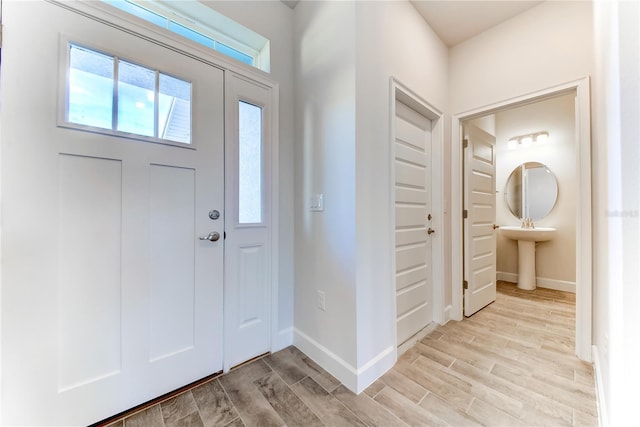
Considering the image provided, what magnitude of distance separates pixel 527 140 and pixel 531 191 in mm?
744

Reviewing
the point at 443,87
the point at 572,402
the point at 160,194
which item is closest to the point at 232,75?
the point at 160,194

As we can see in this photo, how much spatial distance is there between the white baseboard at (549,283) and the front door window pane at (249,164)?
3.94 meters

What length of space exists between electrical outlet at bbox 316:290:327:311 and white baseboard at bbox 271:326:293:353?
0.41m

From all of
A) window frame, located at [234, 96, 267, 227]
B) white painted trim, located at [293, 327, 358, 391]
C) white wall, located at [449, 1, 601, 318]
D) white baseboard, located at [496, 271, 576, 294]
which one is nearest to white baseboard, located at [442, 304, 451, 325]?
white wall, located at [449, 1, 601, 318]

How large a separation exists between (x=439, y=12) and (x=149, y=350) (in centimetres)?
323

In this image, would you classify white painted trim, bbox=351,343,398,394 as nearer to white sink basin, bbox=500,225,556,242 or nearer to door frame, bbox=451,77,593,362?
door frame, bbox=451,77,593,362

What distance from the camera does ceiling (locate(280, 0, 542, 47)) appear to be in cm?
192

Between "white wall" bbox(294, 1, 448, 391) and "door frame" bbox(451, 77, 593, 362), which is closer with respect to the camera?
"white wall" bbox(294, 1, 448, 391)

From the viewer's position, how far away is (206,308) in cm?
151

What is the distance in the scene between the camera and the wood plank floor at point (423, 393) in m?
1.21

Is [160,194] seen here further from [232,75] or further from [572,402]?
[572,402]

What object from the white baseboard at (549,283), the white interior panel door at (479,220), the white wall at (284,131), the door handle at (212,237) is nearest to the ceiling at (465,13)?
the white wall at (284,131)

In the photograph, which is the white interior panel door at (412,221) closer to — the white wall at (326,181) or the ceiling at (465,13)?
the white wall at (326,181)

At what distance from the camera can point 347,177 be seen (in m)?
1.49
